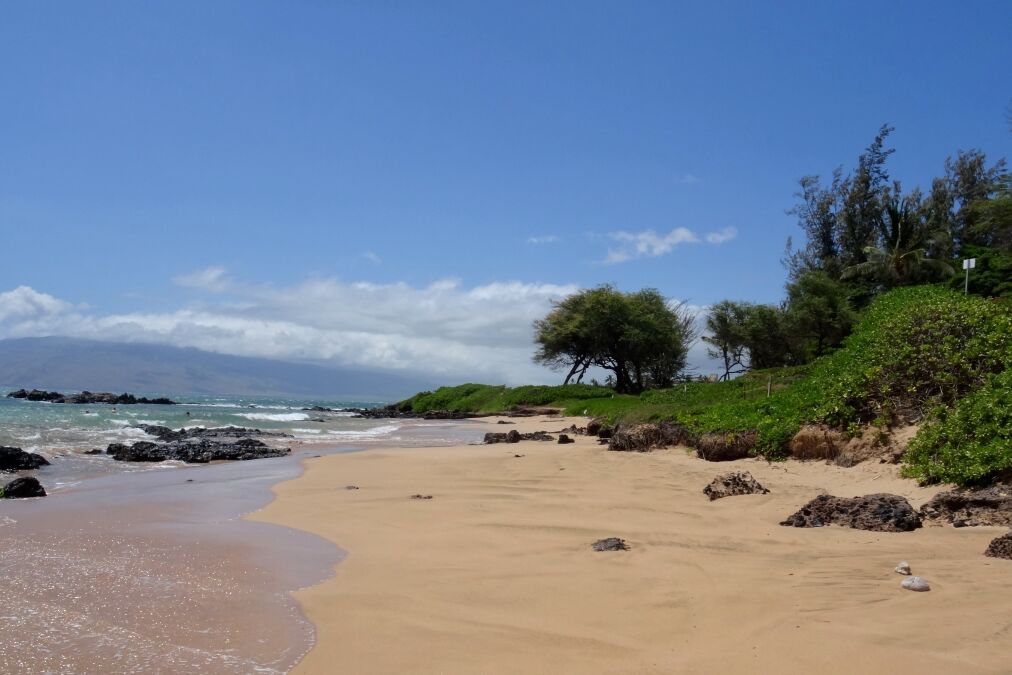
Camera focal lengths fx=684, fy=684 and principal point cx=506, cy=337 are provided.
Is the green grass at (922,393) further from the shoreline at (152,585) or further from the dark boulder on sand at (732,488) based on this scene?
the shoreline at (152,585)

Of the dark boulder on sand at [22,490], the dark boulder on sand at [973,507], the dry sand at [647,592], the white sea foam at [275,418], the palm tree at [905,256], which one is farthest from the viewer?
the white sea foam at [275,418]

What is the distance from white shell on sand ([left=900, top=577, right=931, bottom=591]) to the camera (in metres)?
4.42

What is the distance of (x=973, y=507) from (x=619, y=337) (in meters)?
46.0

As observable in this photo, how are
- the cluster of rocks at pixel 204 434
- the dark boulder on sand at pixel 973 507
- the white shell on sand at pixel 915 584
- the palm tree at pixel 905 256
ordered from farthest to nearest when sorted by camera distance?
the palm tree at pixel 905 256 < the cluster of rocks at pixel 204 434 < the dark boulder on sand at pixel 973 507 < the white shell on sand at pixel 915 584

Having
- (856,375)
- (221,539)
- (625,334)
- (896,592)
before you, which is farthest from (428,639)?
(625,334)

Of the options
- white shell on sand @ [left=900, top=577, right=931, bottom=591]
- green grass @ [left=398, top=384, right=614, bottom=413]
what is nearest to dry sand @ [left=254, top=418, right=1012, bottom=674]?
white shell on sand @ [left=900, top=577, right=931, bottom=591]

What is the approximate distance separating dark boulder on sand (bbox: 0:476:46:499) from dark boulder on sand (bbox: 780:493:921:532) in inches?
400

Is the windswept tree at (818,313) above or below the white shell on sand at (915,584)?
above

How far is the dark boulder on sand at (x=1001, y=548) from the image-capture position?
16.8 ft

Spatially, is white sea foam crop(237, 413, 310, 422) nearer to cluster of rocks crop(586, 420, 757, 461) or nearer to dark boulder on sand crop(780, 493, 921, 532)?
cluster of rocks crop(586, 420, 757, 461)

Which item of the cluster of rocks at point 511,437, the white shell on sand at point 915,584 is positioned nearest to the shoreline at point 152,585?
the white shell on sand at point 915,584

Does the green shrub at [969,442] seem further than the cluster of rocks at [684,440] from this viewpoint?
No

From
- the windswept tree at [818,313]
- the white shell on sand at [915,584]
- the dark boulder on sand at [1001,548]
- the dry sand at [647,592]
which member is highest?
the windswept tree at [818,313]

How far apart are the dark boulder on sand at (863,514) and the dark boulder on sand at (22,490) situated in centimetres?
1015
